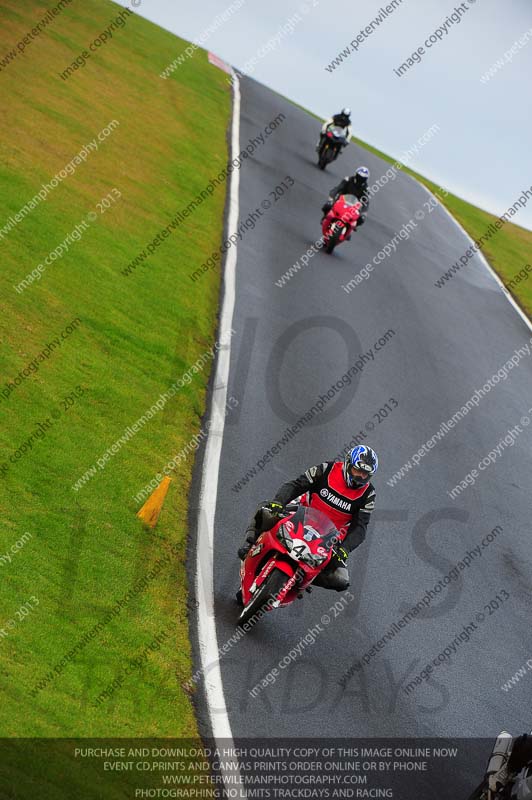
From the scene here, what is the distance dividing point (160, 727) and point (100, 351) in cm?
771

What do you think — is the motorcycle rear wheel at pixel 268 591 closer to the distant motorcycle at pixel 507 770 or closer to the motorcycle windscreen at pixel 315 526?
the motorcycle windscreen at pixel 315 526

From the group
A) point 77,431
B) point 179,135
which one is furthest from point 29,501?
point 179,135

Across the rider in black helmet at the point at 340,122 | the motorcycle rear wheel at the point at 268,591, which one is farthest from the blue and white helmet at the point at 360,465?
the rider in black helmet at the point at 340,122

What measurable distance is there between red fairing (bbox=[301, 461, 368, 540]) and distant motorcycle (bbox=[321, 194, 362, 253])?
14.9 m

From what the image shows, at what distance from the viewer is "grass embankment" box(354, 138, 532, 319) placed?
32906 millimetres

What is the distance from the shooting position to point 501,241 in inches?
1553

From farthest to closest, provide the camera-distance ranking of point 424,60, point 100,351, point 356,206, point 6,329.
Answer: point 424,60, point 356,206, point 100,351, point 6,329

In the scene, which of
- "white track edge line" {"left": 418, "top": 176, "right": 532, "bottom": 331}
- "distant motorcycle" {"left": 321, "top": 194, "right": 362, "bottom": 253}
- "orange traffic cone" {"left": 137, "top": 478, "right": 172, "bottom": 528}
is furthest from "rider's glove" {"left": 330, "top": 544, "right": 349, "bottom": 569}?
"white track edge line" {"left": 418, "top": 176, "right": 532, "bottom": 331}

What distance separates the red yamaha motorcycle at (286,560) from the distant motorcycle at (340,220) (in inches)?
621

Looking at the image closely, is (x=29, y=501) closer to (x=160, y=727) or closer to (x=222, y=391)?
(x=160, y=727)

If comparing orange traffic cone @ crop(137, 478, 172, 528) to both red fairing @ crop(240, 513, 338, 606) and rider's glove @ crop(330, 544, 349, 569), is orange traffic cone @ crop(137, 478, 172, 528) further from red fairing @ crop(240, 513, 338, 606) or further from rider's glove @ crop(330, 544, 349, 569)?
A: rider's glove @ crop(330, 544, 349, 569)

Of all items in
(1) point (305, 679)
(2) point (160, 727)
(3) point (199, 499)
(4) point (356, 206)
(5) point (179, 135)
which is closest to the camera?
(2) point (160, 727)

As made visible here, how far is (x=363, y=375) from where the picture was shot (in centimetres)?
2025

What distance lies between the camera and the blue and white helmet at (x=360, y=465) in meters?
11.9
